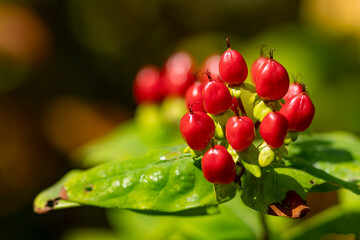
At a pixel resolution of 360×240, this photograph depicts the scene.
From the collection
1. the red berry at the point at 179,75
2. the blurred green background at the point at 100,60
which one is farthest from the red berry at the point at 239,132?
the blurred green background at the point at 100,60

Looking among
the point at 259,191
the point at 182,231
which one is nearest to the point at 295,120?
the point at 259,191

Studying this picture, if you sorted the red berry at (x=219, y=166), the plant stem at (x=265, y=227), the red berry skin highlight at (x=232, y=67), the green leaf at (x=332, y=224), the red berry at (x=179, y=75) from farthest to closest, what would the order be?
the red berry at (x=179, y=75), the green leaf at (x=332, y=224), the plant stem at (x=265, y=227), the red berry skin highlight at (x=232, y=67), the red berry at (x=219, y=166)

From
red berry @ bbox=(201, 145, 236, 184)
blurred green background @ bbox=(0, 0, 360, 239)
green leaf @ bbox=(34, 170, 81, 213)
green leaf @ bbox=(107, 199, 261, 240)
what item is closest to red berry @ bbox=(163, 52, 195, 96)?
green leaf @ bbox=(107, 199, 261, 240)

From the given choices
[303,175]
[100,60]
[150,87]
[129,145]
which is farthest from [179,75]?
[100,60]

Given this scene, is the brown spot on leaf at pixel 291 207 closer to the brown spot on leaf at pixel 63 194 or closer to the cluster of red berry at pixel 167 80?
the brown spot on leaf at pixel 63 194

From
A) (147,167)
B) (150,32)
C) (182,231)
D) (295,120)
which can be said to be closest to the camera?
(295,120)

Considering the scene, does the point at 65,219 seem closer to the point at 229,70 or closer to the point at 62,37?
the point at 62,37

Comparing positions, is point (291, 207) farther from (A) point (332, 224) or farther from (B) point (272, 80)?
(A) point (332, 224)
